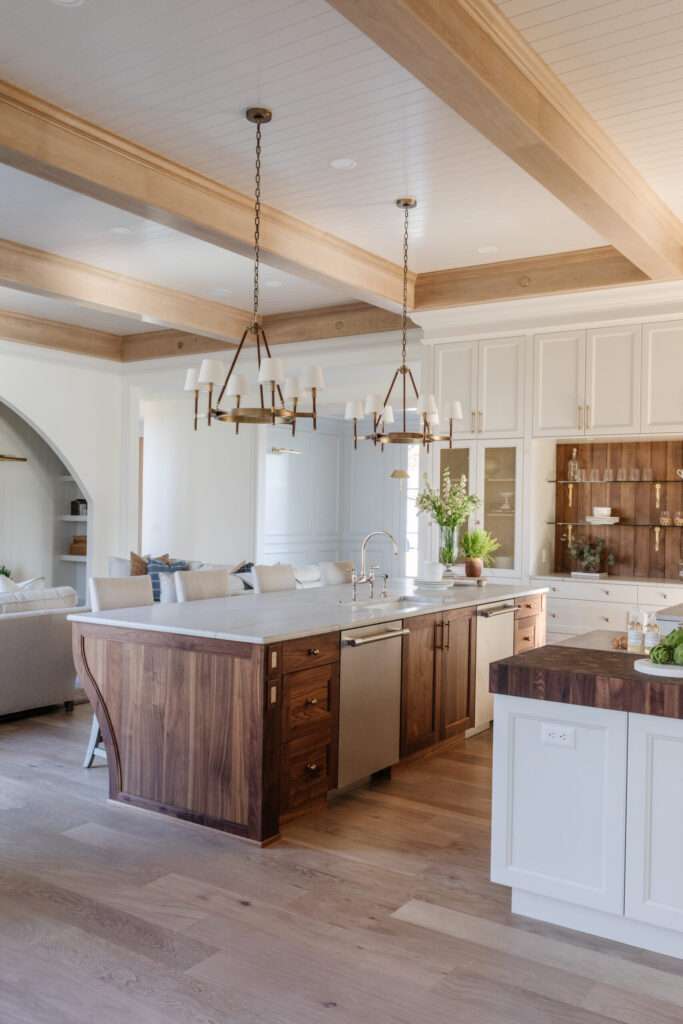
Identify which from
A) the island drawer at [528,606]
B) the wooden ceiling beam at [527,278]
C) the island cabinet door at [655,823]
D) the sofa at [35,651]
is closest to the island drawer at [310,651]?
the island cabinet door at [655,823]

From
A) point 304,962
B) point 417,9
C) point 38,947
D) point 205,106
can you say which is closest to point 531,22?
point 417,9

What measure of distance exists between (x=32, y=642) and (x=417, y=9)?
444 cm

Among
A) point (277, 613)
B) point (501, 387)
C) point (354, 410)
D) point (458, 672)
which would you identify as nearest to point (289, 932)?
point (277, 613)

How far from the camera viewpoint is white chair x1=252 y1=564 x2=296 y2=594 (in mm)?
5574

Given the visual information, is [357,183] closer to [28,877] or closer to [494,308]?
[494,308]

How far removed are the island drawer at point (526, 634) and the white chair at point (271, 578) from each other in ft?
5.00

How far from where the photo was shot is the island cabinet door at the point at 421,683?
4691 mm

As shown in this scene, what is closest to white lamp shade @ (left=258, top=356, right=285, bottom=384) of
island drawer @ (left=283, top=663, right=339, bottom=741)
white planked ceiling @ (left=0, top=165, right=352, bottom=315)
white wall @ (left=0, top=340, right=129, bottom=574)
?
island drawer @ (left=283, top=663, right=339, bottom=741)

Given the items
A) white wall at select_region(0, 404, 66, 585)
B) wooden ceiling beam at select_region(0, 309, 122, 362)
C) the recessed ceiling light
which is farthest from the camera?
white wall at select_region(0, 404, 66, 585)

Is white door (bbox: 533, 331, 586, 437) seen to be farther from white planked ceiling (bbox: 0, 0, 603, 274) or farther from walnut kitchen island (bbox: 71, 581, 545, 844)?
walnut kitchen island (bbox: 71, 581, 545, 844)

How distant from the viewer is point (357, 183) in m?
4.75

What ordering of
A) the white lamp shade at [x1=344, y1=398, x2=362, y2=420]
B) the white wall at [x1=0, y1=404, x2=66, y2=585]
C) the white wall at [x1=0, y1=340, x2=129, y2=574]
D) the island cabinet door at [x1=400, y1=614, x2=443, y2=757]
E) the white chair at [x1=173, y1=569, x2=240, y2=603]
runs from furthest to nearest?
1. the white wall at [x1=0, y1=404, x2=66, y2=585]
2. the white wall at [x1=0, y1=340, x2=129, y2=574]
3. the white lamp shade at [x1=344, y1=398, x2=362, y2=420]
4. the white chair at [x1=173, y1=569, x2=240, y2=603]
5. the island cabinet door at [x1=400, y1=614, x2=443, y2=757]

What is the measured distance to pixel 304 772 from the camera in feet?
12.9

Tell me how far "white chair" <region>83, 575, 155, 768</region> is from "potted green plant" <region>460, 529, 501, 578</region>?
94.5 inches
